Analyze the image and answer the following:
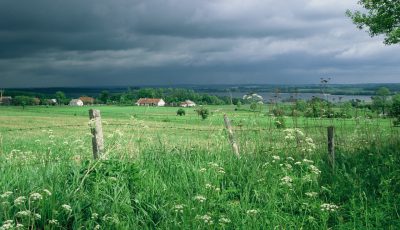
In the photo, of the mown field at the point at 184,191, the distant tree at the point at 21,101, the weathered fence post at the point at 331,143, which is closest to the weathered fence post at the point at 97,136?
the mown field at the point at 184,191

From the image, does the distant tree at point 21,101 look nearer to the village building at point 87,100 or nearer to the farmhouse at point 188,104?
the village building at point 87,100

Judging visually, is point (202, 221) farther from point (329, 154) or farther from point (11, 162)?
point (329, 154)

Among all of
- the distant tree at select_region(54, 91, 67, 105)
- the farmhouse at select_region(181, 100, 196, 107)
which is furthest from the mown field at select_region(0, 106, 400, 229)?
the distant tree at select_region(54, 91, 67, 105)

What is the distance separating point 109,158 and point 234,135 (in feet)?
13.2

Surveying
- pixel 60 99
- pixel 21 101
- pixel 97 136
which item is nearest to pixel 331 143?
pixel 97 136

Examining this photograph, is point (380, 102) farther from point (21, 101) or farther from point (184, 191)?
point (21, 101)

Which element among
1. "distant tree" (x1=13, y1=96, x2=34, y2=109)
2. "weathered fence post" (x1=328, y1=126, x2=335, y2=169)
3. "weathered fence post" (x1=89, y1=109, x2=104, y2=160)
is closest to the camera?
"weathered fence post" (x1=89, y1=109, x2=104, y2=160)

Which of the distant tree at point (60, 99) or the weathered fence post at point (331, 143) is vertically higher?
the weathered fence post at point (331, 143)

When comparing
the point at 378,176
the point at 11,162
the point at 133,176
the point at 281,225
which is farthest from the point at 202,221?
the point at 378,176

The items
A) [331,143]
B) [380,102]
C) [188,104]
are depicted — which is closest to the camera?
[331,143]

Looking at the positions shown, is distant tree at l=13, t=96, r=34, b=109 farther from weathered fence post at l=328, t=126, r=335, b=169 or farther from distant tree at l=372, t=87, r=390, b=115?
weathered fence post at l=328, t=126, r=335, b=169

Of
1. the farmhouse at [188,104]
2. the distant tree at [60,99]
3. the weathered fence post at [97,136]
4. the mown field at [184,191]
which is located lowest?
the farmhouse at [188,104]

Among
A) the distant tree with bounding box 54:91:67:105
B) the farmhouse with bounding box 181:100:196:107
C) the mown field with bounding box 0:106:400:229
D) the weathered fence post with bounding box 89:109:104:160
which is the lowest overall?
the farmhouse with bounding box 181:100:196:107

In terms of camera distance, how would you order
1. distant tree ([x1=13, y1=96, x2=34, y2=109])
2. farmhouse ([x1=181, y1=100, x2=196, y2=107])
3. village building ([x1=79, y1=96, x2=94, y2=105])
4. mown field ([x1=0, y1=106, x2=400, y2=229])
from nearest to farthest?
mown field ([x1=0, y1=106, x2=400, y2=229]), farmhouse ([x1=181, y1=100, x2=196, y2=107]), distant tree ([x1=13, y1=96, x2=34, y2=109]), village building ([x1=79, y1=96, x2=94, y2=105])
